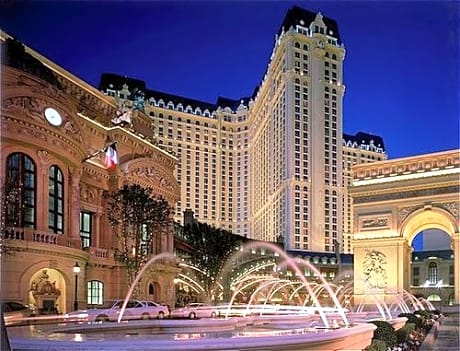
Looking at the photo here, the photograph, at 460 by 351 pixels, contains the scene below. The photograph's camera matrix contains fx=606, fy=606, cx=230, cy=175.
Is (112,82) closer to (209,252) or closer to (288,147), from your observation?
(288,147)

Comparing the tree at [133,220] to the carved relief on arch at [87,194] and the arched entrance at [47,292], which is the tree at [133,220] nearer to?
the carved relief on arch at [87,194]

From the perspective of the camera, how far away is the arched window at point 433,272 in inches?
2436

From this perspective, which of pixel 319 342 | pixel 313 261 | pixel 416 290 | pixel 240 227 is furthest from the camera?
pixel 240 227

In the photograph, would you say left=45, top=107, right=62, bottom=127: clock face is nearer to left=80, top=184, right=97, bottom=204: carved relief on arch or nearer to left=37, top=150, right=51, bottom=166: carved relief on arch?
left=37, top=150, right=51, bottom=166: carved relief on arch

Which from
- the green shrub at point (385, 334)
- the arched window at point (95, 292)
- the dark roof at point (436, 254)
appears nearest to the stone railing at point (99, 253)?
the arched window at point (95, 292)

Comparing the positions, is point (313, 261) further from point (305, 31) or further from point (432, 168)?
point (432, 168)

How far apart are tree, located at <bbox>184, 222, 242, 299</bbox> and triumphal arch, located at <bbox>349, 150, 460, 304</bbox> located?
6.68 m

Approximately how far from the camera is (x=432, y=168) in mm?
28609

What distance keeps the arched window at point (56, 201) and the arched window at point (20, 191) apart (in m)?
1.13

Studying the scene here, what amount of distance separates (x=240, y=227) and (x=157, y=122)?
20795 mm

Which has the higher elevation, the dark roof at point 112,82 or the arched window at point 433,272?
the dark roof at point 112,82

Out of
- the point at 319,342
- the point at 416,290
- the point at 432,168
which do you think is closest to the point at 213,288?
the point at 432,168

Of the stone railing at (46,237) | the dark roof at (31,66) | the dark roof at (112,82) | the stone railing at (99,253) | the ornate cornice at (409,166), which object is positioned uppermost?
the dark roof at (112,82)

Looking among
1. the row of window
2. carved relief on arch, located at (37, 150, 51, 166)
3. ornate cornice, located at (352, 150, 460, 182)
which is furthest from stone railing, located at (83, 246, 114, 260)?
ornate cornice, located at (352, 150, 460, 182)
